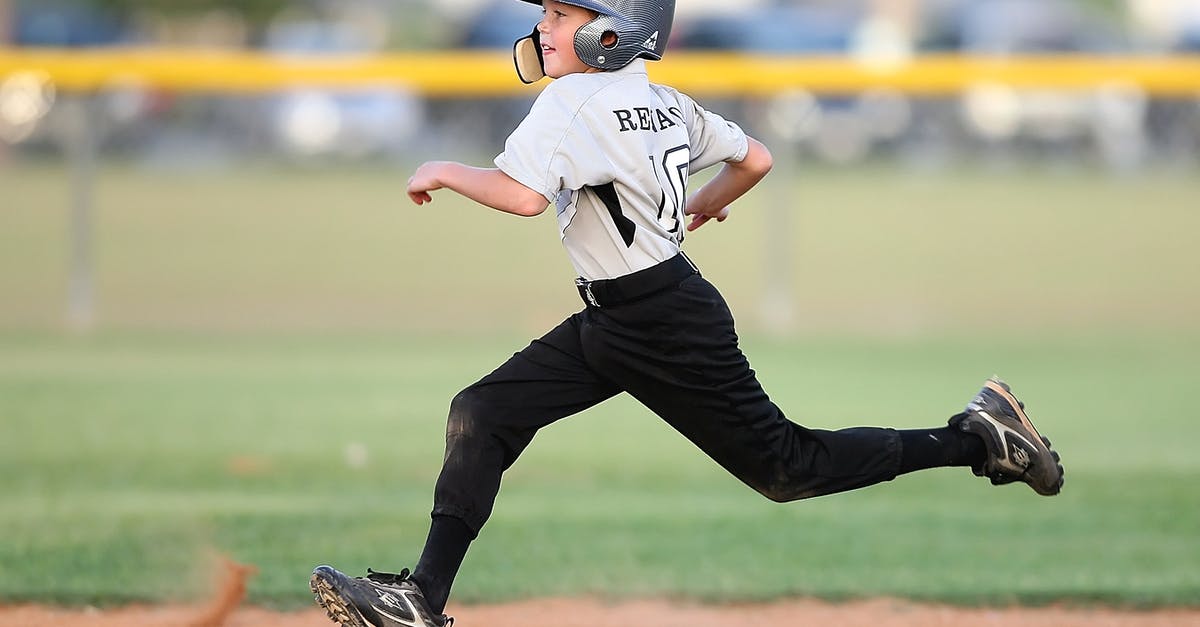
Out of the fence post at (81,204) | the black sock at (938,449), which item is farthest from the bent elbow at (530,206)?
the fence post at (81,204)

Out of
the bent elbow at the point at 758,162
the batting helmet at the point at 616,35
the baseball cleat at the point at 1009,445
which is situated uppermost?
the batting helmet at the point at 616,35

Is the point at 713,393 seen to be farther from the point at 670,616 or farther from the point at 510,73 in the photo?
the point at 510,73

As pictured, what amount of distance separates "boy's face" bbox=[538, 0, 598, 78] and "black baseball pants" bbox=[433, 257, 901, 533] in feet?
2.06

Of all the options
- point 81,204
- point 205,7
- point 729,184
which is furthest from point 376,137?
point 729,184

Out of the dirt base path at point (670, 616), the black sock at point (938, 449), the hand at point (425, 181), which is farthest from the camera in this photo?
the dirt base path at point (670, 616)

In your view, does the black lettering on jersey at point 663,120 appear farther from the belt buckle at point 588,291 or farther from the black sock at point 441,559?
the black sock at point 441,559

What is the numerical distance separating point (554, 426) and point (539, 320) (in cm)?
371

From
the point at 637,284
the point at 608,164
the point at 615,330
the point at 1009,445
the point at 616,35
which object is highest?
the point at 616,35

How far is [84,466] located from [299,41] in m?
27.6

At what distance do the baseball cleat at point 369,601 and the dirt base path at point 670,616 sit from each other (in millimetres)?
910

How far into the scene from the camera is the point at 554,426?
8.73 meters

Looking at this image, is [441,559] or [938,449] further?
[938,449]

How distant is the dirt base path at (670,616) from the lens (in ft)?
16.5

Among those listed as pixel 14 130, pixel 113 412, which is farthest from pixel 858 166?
pixel 113 412
